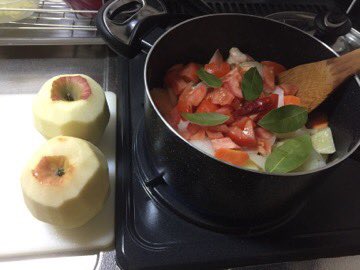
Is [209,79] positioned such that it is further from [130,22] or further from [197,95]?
[130,22]

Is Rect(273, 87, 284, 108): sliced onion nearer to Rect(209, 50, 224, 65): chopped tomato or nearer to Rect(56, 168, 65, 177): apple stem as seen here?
Rect(209, 50, 224, 65): chopped tomato

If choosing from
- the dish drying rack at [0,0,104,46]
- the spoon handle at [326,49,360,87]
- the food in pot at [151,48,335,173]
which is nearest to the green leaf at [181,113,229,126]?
the food in pot at [151,48,335,173]

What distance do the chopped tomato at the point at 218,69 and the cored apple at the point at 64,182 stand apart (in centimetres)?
28

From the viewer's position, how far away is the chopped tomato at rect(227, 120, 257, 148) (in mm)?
576

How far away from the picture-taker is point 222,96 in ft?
2.06

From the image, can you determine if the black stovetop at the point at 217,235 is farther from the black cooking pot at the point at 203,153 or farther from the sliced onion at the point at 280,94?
the sliced onion at the point at 280,94

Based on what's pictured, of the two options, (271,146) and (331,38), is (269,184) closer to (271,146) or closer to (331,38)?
(271,146)

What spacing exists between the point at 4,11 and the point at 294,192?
30.5 inches

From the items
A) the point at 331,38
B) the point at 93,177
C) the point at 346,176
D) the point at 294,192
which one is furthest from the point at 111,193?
the point at 331,38

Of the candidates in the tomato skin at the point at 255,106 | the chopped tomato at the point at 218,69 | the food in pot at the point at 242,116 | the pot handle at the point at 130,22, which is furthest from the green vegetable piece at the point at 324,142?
the pot handle at the point at 130,22

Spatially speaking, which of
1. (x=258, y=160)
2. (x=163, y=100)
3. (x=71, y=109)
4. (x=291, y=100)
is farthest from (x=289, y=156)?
(x=71, y=109)

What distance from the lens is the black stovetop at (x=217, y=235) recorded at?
55 centimetres

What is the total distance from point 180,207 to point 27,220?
259mm

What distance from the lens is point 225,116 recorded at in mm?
573
